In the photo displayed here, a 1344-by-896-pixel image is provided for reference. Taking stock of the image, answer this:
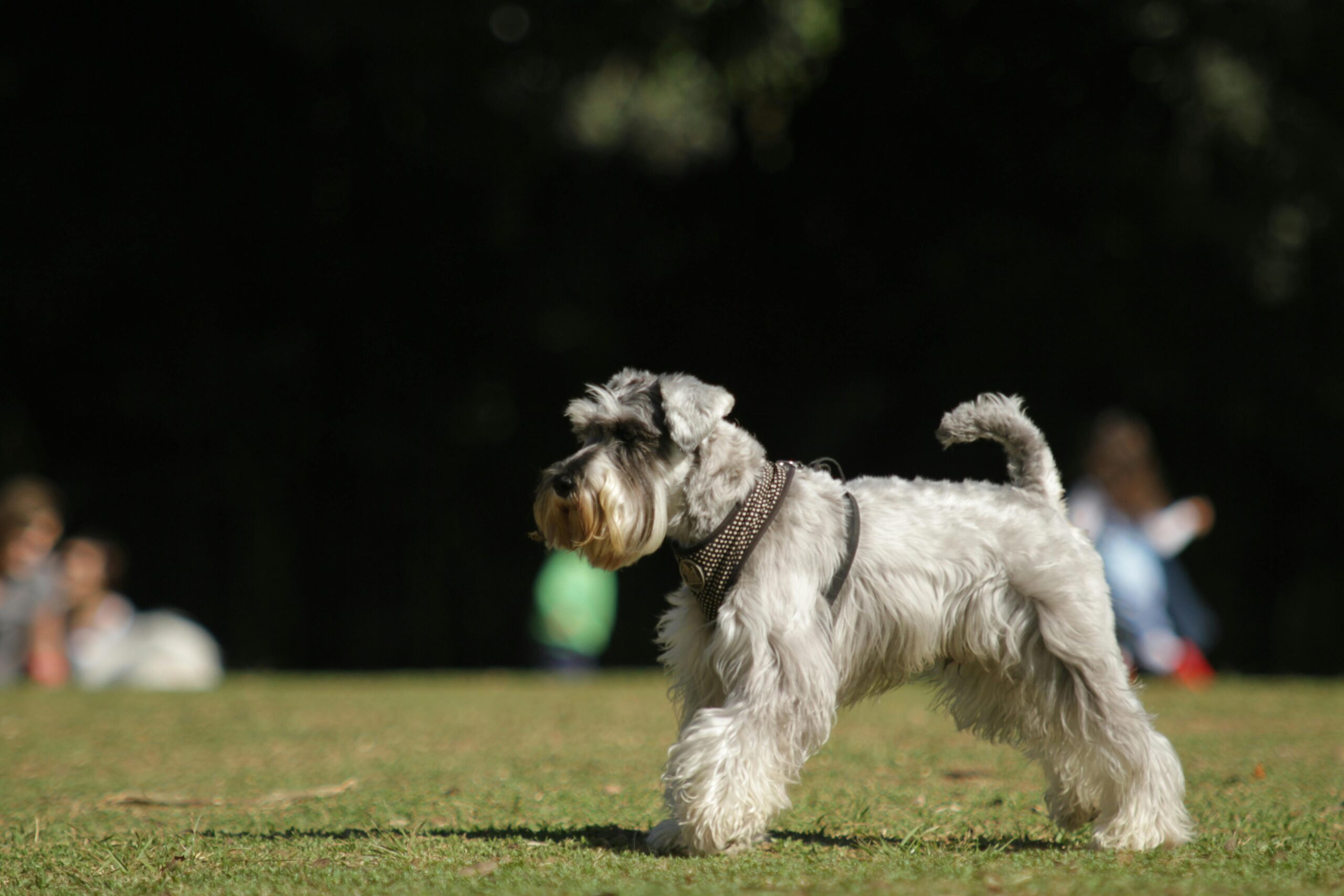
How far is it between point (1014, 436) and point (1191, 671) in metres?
7.91

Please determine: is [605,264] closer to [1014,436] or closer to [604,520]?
[1014,436]

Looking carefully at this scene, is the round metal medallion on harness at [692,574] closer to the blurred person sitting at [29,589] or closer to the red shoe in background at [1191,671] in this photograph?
the red shoe in background at [1191,671]

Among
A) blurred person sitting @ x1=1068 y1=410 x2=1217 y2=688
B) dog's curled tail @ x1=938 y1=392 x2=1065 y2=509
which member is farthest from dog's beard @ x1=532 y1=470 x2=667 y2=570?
blurred person sitting @ x1=1068 y1=410 x2=1217 y2=688

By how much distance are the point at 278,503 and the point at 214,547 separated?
1.12 meters

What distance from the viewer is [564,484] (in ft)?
16.6

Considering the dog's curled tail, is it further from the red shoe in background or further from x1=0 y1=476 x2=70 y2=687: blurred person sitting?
x1=0 y1=476 x2=70 y2=687: blurred person sitting

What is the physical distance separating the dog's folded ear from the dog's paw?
4.61 feet

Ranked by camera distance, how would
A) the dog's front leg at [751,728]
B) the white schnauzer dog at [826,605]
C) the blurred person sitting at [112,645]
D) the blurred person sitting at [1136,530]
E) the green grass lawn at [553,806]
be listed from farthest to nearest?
the blurred person sitting at [112,645] < the blurred person sitting at [1136,530] < the white schnauzer dog at [826,605] < the dog's front leg at [751,728] < the green grass lawn at [553,806]

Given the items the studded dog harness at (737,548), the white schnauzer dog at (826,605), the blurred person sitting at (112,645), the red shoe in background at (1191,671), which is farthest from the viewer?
the blurred person sitting at (112,645)

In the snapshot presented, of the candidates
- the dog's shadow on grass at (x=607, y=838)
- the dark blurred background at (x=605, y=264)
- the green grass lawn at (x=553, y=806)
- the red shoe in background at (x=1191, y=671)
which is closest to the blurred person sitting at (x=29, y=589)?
the green grass lawn at (x=553, y=806)

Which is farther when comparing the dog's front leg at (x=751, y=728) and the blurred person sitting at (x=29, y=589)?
the blurred person sitting at (x=29, y=589)

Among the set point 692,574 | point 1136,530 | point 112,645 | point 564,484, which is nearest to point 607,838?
point 692,574

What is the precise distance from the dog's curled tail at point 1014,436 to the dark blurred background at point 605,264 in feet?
32.0

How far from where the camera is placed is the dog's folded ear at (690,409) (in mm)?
5090
